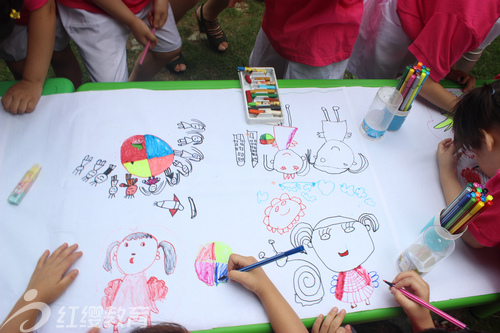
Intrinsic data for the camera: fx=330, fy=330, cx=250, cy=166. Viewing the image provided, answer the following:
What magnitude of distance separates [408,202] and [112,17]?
42.3 inches

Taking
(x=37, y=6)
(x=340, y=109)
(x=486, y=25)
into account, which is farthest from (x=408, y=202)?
(x=37, y=6)

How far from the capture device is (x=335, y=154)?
32.7 inches

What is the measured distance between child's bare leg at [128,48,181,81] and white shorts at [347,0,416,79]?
0.74 m

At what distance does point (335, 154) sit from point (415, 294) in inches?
14.0

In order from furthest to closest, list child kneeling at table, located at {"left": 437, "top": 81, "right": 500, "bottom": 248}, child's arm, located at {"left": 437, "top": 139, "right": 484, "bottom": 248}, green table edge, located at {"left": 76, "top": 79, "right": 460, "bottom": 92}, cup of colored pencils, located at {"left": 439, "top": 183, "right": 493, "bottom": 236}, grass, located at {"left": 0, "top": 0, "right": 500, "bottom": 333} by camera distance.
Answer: grass, located at {"left": 0, "top": 0, "right": 500, "bottom": 333} < green table edge, located at {"left": 76, "top": 79, "right": 460, "bottom": 92} < child's arm, located at {"left": 437, "top": 139, "right": 484, "bottom": 248} < child kneeling at table, located at {"left": 437, "top": 81, "right": 500, "bottom": 248} < cup of colored pencils, located at {"left": 439, "top": 183, "right": 493, "bottom": 236}

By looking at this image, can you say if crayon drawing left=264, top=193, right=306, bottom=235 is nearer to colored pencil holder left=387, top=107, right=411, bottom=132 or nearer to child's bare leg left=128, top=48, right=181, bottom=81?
colored pencil holder left=387, top=107, right=411, bottom=132

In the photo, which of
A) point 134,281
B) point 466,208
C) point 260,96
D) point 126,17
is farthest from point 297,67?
point 134,281

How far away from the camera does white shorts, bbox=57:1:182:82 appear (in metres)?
1.07

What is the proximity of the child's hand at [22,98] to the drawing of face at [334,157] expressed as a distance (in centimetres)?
72

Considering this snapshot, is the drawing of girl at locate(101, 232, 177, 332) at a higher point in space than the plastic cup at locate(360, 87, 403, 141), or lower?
lower

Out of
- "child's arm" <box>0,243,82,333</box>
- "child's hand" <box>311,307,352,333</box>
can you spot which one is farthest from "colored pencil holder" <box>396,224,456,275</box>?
"child's arm" <box>0,243,82,333</box>

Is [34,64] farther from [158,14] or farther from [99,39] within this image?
[158,14]

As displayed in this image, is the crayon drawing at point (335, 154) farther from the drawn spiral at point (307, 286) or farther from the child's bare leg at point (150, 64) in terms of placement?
the child's bare leg at point (150, 64)

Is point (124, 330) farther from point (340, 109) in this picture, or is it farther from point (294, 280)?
point (340, 109)
